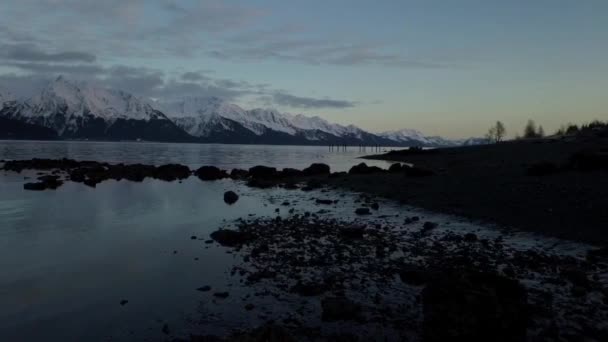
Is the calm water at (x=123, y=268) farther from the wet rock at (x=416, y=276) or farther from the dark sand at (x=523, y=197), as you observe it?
the wet rock at (x=416, y=276)

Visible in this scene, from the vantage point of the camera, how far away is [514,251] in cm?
1570

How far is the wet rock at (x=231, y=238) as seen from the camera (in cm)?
1788

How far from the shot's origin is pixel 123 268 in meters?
14.8

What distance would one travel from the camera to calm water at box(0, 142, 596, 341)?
10305 mm

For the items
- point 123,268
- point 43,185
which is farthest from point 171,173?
point 123,268

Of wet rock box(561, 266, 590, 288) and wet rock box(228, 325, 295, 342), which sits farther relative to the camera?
wet rock box(561, 266, 590, 288)

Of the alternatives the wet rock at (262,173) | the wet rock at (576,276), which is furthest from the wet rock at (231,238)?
the wet rock at (262,173)

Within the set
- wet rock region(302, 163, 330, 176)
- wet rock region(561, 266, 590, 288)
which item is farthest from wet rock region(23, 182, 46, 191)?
wet rock region(561, 266, 590, 288)

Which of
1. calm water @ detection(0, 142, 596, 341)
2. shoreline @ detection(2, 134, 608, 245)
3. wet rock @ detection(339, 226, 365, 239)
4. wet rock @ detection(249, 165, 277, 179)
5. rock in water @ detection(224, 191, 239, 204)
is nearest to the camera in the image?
calm water @ detection(0, 142, 596, 341)

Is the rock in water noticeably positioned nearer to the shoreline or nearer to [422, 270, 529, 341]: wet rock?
the shoreline

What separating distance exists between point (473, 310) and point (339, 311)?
11.2 feet

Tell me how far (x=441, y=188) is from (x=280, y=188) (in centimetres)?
1588

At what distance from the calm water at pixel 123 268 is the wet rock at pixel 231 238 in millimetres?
723

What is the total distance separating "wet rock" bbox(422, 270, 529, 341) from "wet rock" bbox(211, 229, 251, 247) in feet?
34.6
